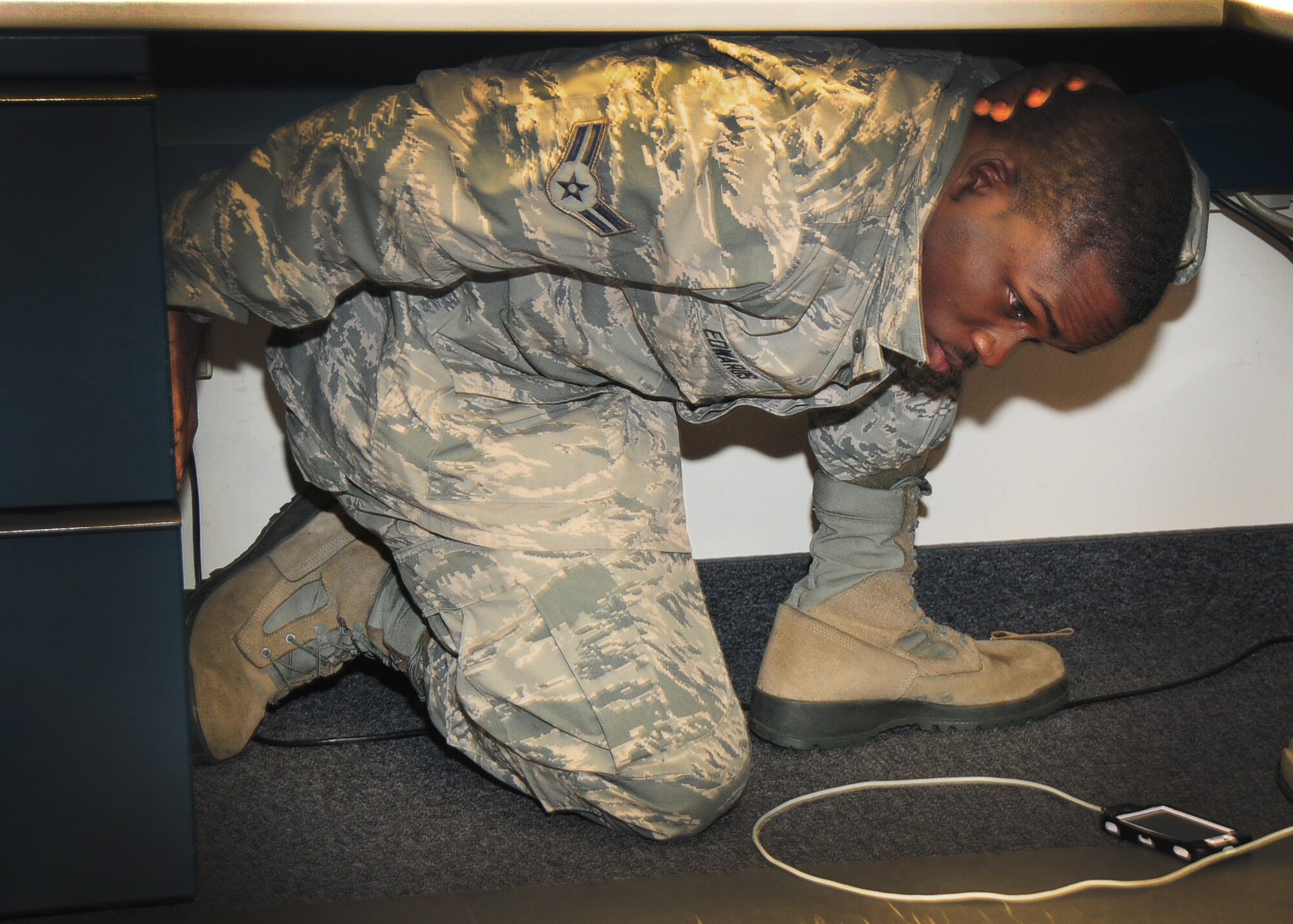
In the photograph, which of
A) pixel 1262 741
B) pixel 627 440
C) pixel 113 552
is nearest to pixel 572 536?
pixel 627 440

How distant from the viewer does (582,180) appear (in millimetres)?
842

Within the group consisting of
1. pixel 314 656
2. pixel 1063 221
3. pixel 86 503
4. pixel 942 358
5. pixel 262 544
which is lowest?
pixel 314 656

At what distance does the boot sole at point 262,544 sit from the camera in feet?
3.99

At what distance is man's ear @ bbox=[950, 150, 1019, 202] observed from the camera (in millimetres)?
899

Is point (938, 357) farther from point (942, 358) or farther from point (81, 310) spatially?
point (81, 310)

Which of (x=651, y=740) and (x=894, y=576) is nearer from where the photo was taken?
(x=651, y=740)

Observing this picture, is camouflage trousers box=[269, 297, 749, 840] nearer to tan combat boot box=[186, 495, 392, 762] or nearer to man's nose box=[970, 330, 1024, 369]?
tan combat boot box=[186, 495, 392, 762]

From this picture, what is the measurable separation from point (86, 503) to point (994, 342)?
0.67 metres

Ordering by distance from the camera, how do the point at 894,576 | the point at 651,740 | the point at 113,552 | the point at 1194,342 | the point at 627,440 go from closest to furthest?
the point at 113,552, the point at 651,740, the point at 627,440, the point at 894,576, the point at 1194,342

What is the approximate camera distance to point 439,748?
48.3 inches

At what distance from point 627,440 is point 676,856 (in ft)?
1.22

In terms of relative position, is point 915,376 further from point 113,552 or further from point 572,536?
point 113,552

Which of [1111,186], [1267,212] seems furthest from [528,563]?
[1267,212]

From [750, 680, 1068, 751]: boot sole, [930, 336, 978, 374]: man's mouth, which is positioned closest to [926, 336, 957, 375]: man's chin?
[930, 336, 978, 374]: man's mouth
